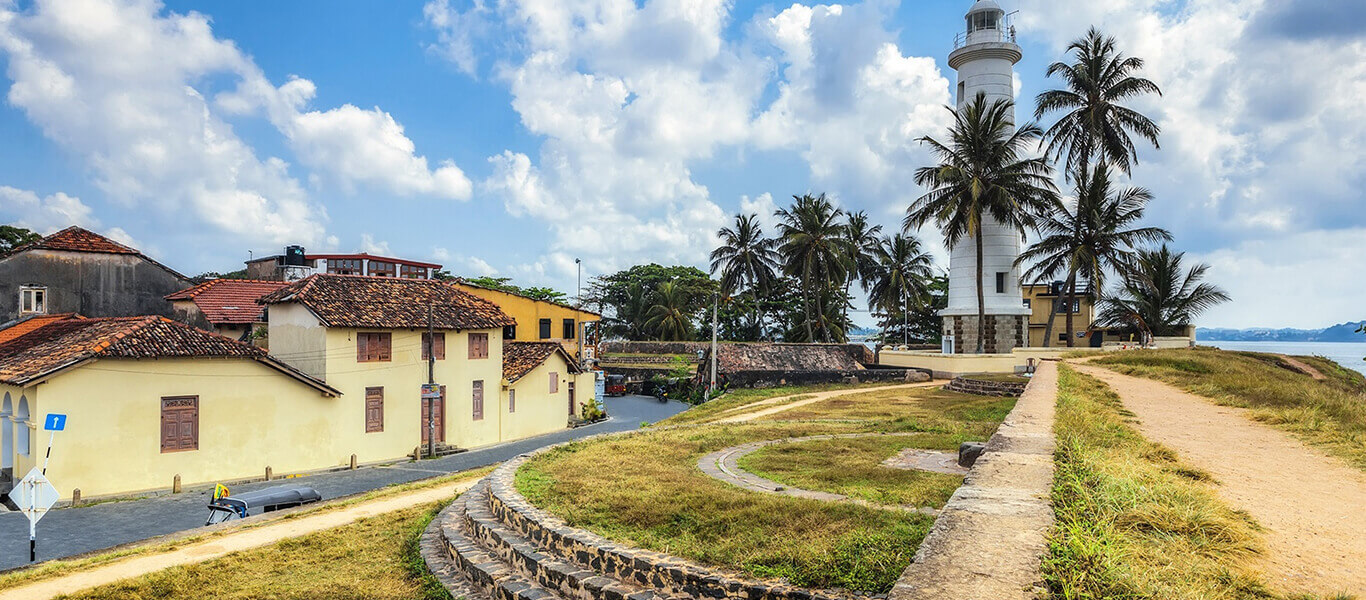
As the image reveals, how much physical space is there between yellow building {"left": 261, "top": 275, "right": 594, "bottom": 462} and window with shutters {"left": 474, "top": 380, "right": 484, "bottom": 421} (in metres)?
0.04

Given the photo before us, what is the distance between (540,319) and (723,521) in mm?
36179

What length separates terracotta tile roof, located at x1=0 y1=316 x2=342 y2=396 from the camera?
19141 mm

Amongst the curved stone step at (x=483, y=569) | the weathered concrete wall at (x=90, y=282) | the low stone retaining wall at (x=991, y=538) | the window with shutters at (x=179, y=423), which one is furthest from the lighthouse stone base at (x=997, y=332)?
the weathered concrete wall at (x=90, y=282)

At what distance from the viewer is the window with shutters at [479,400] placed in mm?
29516

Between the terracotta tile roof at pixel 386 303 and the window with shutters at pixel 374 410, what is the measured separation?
2369 millimetres

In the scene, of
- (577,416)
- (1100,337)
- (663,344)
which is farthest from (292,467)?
(1100,337)

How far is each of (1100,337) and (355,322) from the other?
37289 millimetres

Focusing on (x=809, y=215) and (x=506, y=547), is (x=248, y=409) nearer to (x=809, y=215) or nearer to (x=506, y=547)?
(x=506, y=547)

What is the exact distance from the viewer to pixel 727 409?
87.1ft

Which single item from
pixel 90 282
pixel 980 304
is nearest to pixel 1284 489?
pixel 980 304

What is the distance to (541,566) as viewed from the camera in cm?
746

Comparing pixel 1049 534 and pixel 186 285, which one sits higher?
pixel 186 285

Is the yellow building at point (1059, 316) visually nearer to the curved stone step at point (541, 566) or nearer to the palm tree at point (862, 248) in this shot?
the palm tree at point (862, 248)

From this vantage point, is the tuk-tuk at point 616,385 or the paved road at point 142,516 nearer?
the paved road at point 142,516
